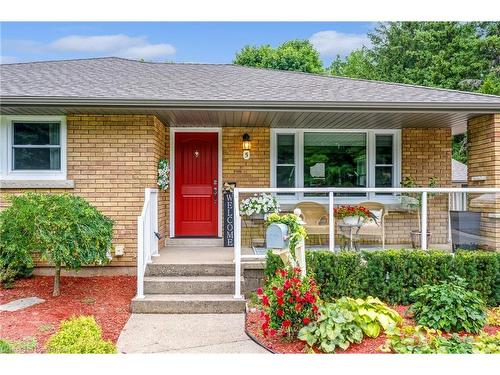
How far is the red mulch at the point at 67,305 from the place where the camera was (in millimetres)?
5188

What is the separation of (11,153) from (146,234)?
2.95 metres

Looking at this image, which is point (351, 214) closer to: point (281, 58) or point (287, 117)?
point (287, 117)

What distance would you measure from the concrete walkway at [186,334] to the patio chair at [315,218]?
5.87 ft

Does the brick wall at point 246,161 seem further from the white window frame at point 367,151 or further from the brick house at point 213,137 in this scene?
the white window frame at point 367,151

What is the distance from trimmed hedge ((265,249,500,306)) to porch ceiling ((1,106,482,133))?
2.37 m

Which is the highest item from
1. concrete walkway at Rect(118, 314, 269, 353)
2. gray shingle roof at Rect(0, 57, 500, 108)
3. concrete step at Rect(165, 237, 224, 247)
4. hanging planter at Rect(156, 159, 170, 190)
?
gray shingle roof at Rect(0, 57, 500, 108)

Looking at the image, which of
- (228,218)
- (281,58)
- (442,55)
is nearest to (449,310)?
(228,218)

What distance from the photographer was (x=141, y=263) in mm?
6105

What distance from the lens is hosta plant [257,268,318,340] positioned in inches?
183

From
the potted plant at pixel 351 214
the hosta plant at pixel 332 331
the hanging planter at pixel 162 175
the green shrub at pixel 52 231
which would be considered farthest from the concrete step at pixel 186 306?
the hanging planter at pixel 162 175

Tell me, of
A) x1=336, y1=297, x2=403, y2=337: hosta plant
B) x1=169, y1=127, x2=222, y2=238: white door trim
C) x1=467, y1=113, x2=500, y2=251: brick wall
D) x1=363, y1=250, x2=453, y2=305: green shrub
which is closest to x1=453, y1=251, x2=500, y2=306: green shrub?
x1=363, y1=250, x2=453, y2=305: green shrub

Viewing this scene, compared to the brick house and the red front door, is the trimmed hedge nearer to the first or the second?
the brick house
